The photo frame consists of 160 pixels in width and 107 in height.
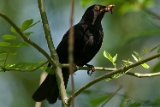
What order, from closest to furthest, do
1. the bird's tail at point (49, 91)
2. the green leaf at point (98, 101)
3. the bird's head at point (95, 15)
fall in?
1. the green leaf at point (98, 101)
2. the bird's tail at point (49, 91)
3. the bird's head at point (95, 15)

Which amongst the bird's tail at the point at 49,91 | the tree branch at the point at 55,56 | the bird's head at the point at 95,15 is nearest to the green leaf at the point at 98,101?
the tree branch at the point at 55,56

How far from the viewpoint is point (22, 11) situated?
1075cm

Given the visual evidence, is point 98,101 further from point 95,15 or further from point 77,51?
point 95,15

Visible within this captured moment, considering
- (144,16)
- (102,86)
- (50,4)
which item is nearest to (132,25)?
(102,86)

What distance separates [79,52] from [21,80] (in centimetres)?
533

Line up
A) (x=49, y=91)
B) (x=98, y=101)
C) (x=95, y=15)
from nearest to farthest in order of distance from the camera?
(x=98, y=101) → (x=49, y=91) → (x=95, y=15)

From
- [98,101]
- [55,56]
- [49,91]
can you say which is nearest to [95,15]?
[49,91]

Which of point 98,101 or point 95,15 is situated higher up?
point 98,101

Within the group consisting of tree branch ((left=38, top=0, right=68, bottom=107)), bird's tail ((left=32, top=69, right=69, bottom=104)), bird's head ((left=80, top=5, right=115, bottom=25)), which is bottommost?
bird's tail ((left=32, top=69, right=69, bottom=104))

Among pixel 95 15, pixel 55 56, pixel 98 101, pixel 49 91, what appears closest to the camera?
pixel 98 101

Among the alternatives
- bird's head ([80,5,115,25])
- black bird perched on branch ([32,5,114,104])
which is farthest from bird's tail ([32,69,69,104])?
bird's head ([80,5,115,25])

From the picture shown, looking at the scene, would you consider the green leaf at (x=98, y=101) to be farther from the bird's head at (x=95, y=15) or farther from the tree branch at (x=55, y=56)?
the bird's head at (x=95, y=15)

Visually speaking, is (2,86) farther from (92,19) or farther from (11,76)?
(92,19)

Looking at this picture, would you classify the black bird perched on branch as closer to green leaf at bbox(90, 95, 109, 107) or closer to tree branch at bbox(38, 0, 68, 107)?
tree branch at bbox(38, 0, 68, 107)
